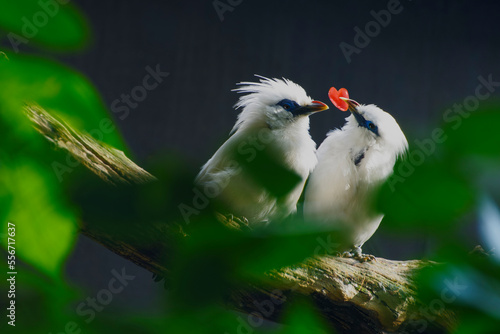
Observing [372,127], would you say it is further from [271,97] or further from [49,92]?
[49,92]

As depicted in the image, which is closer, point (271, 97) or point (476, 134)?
point (476, 134)

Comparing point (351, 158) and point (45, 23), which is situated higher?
point (45, 23)

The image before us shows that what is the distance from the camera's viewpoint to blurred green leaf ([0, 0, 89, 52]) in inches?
8.2

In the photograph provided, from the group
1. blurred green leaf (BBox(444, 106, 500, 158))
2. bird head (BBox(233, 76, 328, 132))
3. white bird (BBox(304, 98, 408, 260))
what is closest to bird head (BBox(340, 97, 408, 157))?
white bird (BBox(304, 98, 408, 260))

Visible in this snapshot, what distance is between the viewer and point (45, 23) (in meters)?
0.22

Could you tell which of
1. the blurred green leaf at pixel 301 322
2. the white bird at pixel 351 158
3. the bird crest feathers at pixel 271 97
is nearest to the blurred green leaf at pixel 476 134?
the blurred green leaf at pixel 301 322

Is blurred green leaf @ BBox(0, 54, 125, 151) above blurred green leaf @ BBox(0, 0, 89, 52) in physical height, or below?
below

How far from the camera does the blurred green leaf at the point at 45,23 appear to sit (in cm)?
21

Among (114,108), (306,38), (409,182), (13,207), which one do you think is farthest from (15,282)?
(306,38)

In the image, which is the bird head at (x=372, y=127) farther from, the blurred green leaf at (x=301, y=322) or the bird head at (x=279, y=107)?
the blurred green leaf at (x=301, y=322)

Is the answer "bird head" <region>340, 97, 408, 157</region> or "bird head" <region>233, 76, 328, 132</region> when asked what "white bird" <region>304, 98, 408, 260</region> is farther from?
"bird head" <region>233, 76, 328, 132</region>

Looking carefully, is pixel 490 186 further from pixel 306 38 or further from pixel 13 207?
pixel 306 38

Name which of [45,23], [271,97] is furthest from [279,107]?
[45,23]

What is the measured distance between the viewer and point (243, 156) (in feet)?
0.72
